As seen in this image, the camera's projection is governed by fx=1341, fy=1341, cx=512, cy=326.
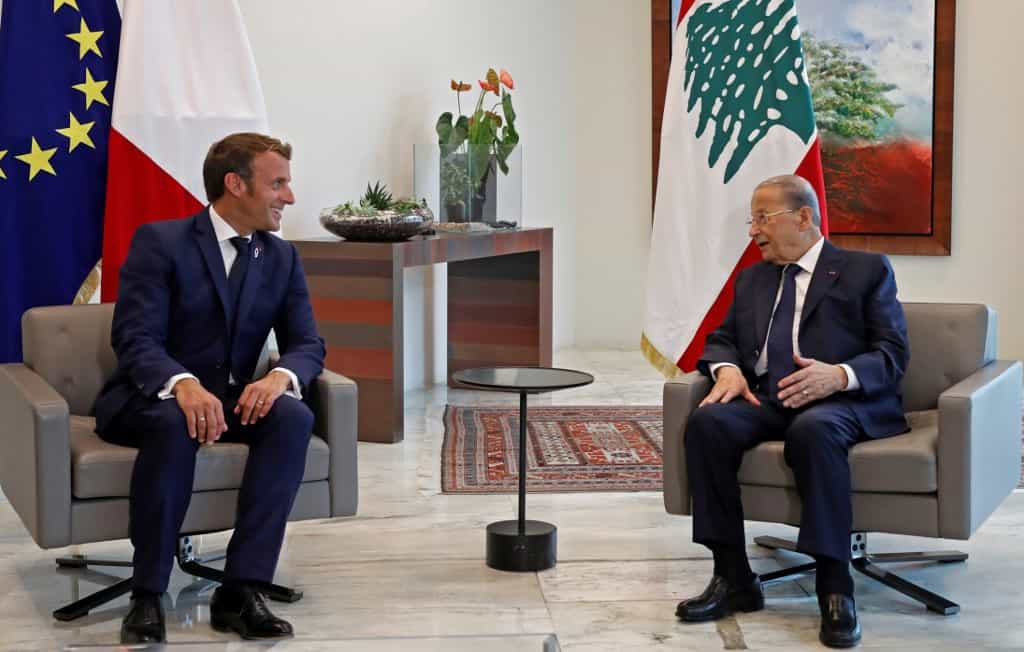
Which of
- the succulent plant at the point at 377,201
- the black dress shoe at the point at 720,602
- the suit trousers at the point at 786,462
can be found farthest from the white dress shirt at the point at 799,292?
the succulent plant at the point at 377,201

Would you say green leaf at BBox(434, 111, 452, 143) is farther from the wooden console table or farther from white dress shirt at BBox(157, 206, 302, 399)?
white dress shirt at BBox(157, 206, 302, 399)

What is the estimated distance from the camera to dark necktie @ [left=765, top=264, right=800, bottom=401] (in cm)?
350

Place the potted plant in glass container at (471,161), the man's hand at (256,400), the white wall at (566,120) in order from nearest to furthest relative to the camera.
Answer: the man's hand at (256,400) → the white wall at (566,120) → the potted plant in glass container at (471,161)

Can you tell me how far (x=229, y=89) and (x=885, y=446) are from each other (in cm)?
232

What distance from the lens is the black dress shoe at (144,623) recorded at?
302 centimetres

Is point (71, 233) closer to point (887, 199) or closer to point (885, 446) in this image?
point (885, 446)

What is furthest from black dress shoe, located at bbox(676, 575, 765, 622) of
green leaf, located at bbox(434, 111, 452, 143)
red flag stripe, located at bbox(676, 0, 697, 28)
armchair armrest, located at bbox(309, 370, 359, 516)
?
green leaf, located at bbox(434, 111, 452, 143)

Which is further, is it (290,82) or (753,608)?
(290,82)

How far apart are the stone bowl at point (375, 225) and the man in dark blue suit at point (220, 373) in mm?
1978

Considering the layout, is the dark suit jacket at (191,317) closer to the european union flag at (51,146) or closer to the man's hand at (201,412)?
the man's hand at (201,412)

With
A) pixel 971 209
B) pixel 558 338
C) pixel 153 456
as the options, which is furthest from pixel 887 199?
pixel 153 456

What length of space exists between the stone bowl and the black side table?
191cm

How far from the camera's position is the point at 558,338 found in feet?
27.0

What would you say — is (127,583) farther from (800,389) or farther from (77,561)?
(800,389)
